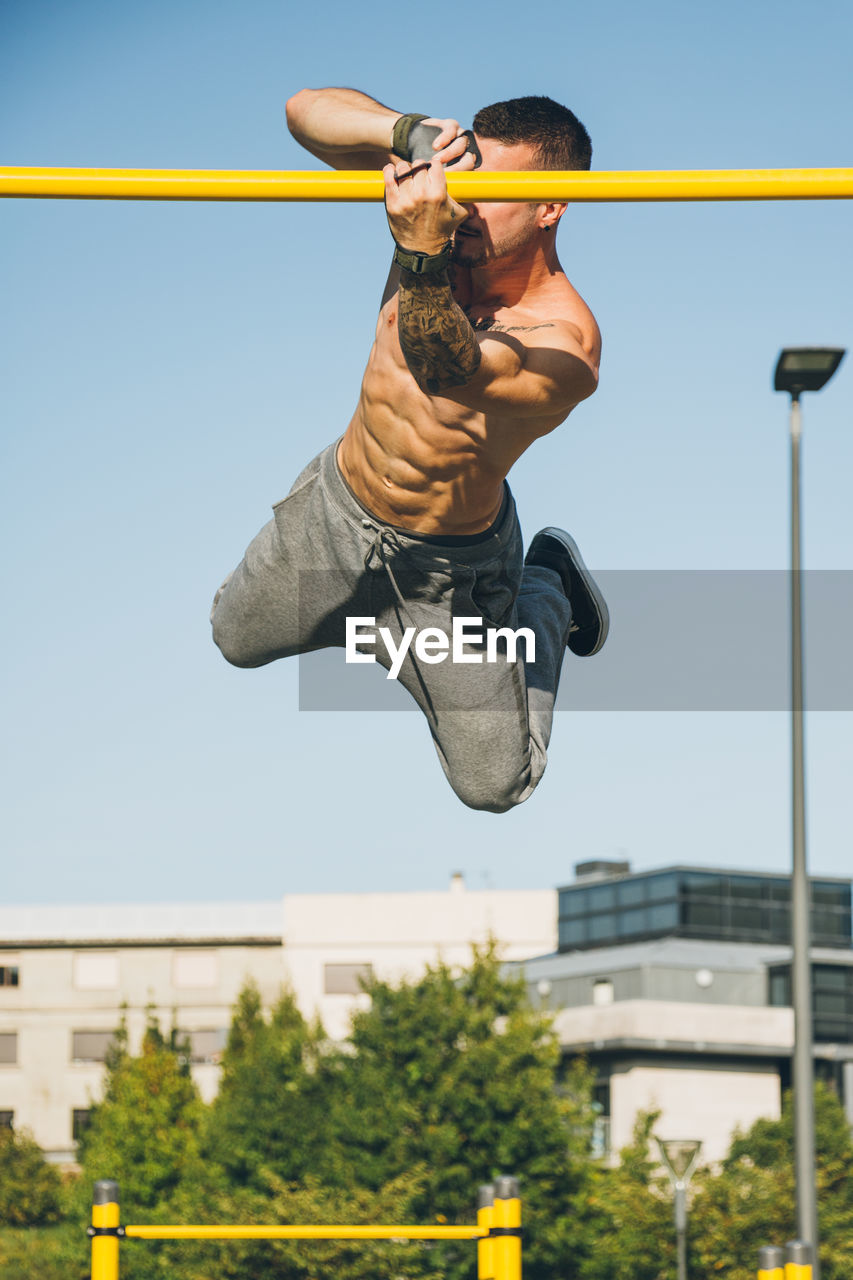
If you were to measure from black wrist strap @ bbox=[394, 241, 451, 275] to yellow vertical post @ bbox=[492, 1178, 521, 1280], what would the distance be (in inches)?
244

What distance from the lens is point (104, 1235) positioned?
864 cm

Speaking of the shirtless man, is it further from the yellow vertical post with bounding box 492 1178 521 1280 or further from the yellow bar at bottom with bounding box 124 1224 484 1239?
the yellow vertical post with bounding box 492 1178 521 1280

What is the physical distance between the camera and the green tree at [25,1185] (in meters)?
42.7

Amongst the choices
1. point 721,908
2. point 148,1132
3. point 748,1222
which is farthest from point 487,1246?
point 721,908

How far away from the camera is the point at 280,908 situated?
184 feet

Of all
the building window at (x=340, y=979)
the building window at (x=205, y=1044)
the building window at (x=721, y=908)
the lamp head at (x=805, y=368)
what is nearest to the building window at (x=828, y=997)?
the building window at (x=721, y=908)

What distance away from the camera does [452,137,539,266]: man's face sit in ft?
15.5

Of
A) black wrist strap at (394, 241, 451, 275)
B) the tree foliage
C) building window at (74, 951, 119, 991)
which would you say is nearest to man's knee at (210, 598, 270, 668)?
black wrist strap at (394, 241, 451, 275)

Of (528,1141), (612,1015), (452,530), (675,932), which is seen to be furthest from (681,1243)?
(675,932)

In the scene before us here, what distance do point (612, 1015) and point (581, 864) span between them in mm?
17070

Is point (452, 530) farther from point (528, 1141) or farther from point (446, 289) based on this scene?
point (528, 1141)

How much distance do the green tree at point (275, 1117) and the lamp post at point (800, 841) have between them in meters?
16.1

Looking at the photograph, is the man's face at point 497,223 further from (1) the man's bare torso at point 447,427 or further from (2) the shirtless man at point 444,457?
(1) the man's bare torso at point 447,427

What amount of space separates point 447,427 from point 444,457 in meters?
0.11
